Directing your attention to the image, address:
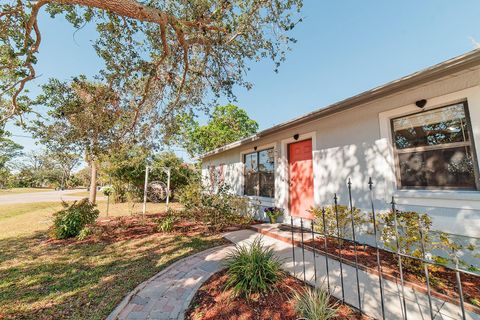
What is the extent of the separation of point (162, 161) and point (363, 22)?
1341 centimetres

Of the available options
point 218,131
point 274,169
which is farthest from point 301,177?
point 218,131

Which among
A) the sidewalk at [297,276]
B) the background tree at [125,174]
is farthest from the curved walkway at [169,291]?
the background tree at [125,174]

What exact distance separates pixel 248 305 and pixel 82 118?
6.03 m

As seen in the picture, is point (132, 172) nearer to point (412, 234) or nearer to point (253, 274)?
point (253, 274)

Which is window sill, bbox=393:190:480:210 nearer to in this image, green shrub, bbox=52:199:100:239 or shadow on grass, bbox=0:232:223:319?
shadow on grass, bbox=0:232:223:319

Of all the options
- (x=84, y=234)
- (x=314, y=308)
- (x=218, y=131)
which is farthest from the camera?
(x=218, y=131)

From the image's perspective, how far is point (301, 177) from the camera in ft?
19.3

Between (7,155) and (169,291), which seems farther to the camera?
(7,155)

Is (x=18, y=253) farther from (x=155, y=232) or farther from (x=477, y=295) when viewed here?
(x=477, y=295)

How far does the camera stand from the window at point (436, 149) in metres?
3.07

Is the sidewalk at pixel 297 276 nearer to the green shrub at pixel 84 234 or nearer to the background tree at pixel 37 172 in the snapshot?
the green shrub at pixel 84 234

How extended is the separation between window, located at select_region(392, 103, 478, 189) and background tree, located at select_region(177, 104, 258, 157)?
1679 cm

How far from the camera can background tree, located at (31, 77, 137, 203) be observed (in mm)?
5020

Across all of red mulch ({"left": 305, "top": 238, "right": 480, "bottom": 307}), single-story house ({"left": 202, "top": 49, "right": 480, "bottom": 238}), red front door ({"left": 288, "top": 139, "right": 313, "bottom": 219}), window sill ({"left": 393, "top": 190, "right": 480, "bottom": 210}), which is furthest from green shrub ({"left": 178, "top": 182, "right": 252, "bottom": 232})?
window sill ({"left": 393, "top": 190, "right": 480, "bottom": 210})
